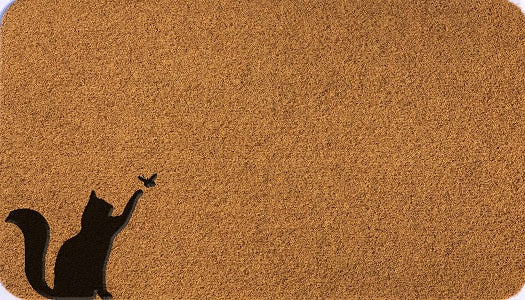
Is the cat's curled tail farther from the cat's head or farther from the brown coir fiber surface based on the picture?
the cat's head

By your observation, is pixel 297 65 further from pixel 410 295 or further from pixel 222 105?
pixel 410 295

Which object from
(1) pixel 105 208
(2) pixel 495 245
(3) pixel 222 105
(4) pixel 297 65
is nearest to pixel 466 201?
(2) pixel 495 245

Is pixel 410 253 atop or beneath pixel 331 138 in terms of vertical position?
beneath

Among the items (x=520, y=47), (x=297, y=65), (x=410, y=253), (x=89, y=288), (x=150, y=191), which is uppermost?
(x=520, y=47)

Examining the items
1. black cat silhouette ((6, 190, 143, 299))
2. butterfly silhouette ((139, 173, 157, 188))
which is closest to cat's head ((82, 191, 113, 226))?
black cat silhouette ((6, 190, 143, 299))

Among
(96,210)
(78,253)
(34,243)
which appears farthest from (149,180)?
(34,243)

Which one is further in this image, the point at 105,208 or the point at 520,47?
the point at 520,47
